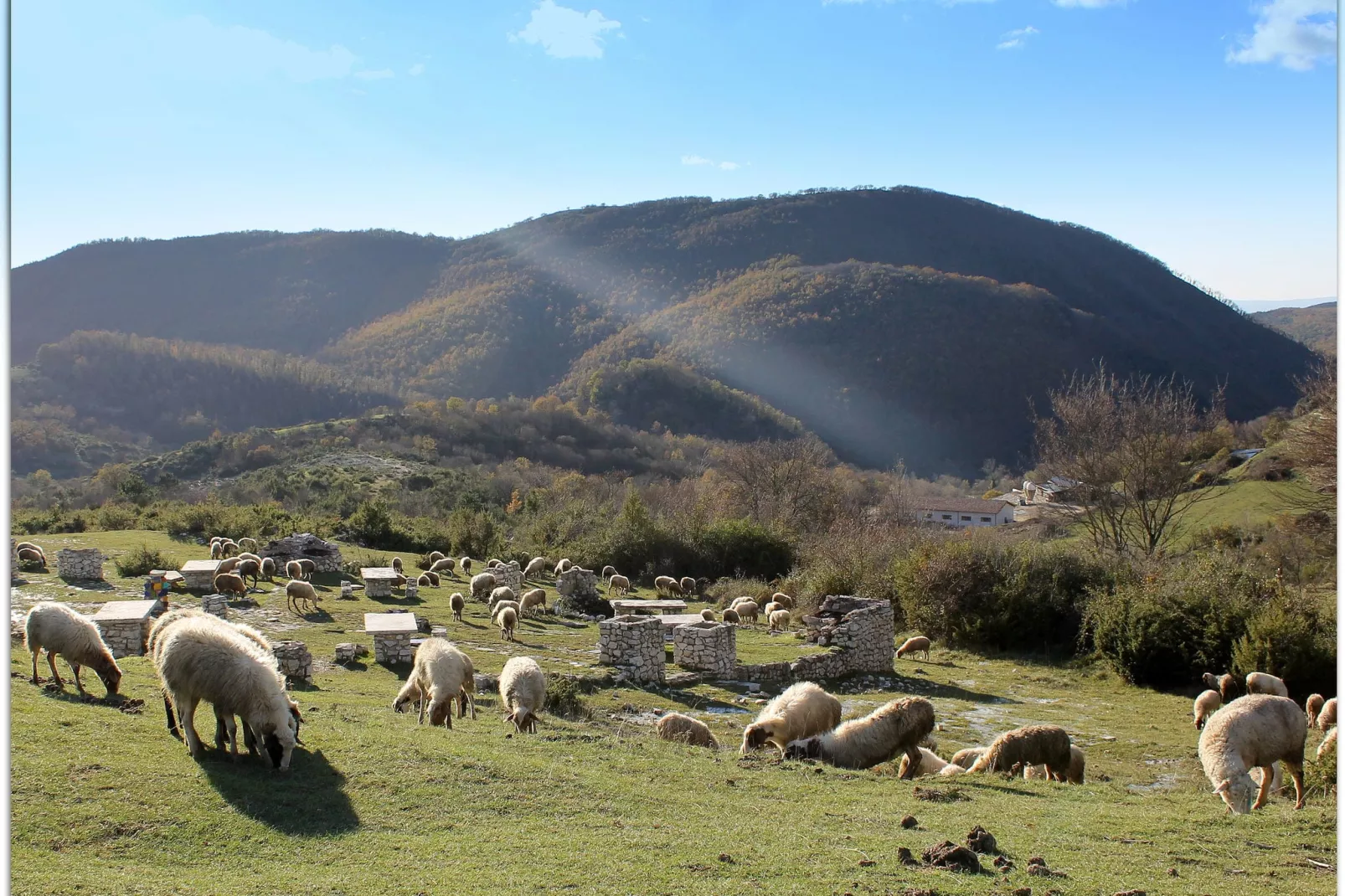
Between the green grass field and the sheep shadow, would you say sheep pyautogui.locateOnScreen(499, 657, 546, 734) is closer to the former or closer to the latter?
the green grass field

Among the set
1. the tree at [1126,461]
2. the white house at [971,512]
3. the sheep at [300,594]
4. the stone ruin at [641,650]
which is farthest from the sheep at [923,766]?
the white house at [971,512]

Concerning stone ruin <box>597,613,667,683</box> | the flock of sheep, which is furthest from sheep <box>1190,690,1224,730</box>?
stone ruin <box>597,613,667,683</box>

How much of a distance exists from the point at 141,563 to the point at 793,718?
1900cm

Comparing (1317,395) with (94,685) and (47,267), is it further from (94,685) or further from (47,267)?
(47,267)

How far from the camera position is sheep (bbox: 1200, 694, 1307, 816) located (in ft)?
28.9

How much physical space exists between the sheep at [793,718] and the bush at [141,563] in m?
18.2

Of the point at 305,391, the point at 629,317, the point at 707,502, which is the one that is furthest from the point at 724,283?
the point at 707,502

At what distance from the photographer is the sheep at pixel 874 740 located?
10.4 m

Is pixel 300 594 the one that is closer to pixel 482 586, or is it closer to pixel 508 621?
pixel 508 621

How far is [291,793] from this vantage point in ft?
22.4

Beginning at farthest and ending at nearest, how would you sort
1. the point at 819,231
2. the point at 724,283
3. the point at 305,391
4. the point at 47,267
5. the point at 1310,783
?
1. the point at 819,231
2. the point at 724,283
3. the point at 47,267
4. the point at 305,391
5. the point at 1310,783

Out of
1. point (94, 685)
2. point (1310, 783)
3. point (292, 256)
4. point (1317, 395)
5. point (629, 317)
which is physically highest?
point (292, 256)

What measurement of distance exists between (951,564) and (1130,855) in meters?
19.4

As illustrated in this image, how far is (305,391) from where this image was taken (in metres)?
93.4
